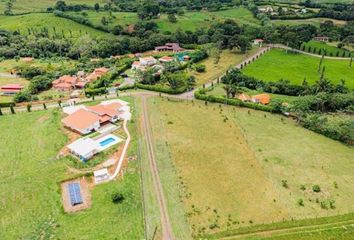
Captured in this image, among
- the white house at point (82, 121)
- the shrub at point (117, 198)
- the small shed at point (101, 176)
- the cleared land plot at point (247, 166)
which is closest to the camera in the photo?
the cleared land plot at point (247, 166)

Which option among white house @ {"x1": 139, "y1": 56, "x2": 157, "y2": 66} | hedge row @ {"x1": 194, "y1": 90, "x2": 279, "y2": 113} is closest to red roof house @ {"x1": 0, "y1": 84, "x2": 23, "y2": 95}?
white house @ {"x1": 139, "y1": 56, "x2": 157, "y2": 66}

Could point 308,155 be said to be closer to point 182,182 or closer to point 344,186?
point 344,186

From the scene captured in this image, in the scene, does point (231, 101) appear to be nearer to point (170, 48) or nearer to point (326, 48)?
Result: point (170, 48)

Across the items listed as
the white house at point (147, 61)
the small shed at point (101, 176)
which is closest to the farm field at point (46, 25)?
the white house at point (147, 61)

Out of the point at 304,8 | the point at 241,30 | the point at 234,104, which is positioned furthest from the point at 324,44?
the point at 234,104

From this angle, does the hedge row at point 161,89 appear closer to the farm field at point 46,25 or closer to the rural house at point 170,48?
the rural house at point 170,48

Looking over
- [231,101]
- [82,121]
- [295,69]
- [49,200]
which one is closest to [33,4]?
[82,121]
